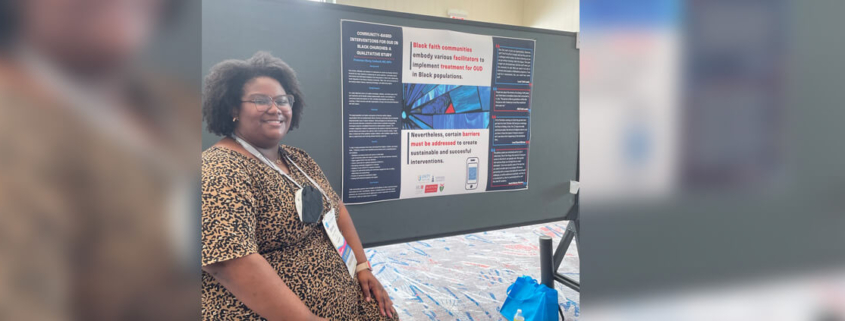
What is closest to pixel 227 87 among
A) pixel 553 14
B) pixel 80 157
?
pixel 80 157

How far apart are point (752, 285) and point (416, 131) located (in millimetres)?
1788

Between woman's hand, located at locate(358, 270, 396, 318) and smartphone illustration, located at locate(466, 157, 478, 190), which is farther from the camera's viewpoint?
smartphone illustration, located at locate(466, 157, 478, 190)

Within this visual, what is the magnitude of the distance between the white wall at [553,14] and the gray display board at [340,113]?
3.79 meters

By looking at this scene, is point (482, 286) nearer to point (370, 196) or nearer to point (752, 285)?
point (370, 196)

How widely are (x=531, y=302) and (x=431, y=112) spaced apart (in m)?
0.91

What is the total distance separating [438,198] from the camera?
6.58 ft

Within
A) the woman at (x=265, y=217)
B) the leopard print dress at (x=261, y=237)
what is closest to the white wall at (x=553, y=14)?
the woman at (x=265, y=217)

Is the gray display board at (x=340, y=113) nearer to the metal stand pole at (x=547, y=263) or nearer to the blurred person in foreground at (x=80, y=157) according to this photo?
the metal stand pole at (x=547, y=263)

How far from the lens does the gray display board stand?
5.14ft

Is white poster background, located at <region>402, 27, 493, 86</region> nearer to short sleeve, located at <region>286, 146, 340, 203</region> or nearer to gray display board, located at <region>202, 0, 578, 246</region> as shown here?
gray display board, located at <region>202, 0, 578, 246</region>

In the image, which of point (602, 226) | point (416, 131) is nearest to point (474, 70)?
point (416, 131)

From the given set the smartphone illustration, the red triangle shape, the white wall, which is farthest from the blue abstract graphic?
the white wall

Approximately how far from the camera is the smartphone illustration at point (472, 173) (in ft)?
6.68

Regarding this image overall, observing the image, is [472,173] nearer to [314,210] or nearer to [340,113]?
[340,113]
